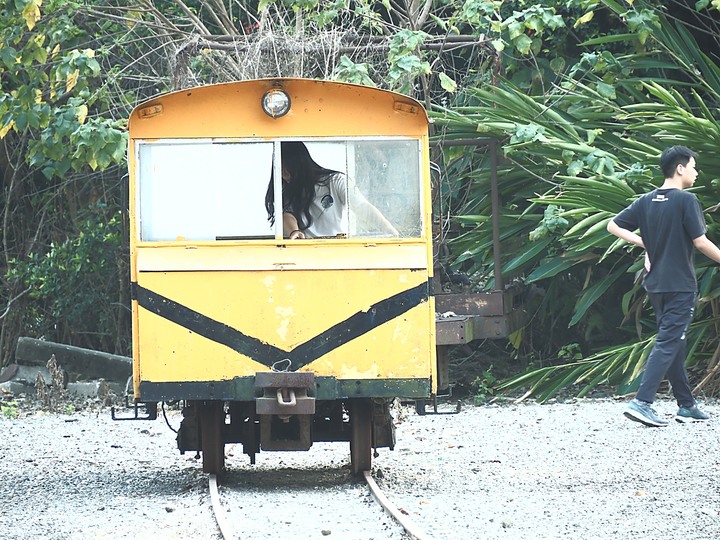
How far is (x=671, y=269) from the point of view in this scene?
7.61 metres

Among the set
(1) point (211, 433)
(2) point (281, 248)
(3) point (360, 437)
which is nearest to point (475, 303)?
(3) point (360, 437)

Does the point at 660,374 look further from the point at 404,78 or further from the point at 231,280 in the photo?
the point at 404,78

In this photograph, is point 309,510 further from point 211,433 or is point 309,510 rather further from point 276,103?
point 276,103

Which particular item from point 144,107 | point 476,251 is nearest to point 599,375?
point 476,251

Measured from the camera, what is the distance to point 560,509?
690cm

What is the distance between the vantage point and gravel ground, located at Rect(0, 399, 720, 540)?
21.5ft

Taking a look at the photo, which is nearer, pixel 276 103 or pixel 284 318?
pixel 284 318

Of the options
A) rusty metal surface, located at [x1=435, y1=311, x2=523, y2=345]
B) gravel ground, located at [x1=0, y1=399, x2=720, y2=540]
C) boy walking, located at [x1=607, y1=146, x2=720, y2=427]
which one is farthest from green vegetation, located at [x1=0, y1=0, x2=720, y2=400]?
boy walking, located at [x1=607, y1=146, x2=720, y2=427]

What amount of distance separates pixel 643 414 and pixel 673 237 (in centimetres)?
109

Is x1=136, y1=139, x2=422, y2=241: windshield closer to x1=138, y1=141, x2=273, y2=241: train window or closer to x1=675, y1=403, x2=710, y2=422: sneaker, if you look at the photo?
x1=138, y1=141, x2=273, y2=241: train window

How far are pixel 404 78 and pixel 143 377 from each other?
18.1ft

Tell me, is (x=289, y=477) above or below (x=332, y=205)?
below

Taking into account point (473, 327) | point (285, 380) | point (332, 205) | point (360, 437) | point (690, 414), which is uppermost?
point (332, 205)

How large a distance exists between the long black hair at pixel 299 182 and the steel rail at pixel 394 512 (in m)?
1.66
